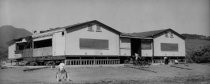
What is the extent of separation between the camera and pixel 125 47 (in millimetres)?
37906

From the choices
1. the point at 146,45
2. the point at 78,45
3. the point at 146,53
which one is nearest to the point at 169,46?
the point at 146,45

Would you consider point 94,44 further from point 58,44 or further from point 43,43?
point 43,43

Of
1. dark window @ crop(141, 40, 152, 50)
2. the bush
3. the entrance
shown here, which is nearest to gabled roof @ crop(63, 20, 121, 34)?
the entrance

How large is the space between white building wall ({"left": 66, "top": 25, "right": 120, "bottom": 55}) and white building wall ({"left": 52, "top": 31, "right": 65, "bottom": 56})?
25.3 inches

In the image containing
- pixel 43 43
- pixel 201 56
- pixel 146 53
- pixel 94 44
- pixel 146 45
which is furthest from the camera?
pixel 201 56

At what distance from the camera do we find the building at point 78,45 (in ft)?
107

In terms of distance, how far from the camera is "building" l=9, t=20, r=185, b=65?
3284cm

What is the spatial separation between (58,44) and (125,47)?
8.40 metres

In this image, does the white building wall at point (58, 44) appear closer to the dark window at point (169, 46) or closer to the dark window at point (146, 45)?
the dark window at point (146, 45)

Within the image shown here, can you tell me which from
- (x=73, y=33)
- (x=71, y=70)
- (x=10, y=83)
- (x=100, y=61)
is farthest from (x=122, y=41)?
(x=10, y=83)

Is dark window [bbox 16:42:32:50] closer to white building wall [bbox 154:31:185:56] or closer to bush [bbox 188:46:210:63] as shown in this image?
white building wall [bbox 154:31:185:56]

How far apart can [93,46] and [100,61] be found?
221 centimetres

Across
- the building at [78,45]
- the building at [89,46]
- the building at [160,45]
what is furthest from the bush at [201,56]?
the building at [78,45]

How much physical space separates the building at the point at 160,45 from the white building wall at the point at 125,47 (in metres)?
1.23
